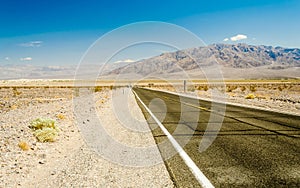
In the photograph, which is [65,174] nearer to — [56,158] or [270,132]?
[56,158]

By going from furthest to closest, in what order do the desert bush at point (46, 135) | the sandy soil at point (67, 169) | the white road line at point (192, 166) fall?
the desert bush at point (46, 135)
the sandy soil at point (67, 169)
the white road line at point (192, 166)

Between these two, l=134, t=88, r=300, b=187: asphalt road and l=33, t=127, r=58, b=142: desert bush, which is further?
l=33, t=127, r=58, b=142: desert bush

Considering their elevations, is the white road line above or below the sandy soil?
above

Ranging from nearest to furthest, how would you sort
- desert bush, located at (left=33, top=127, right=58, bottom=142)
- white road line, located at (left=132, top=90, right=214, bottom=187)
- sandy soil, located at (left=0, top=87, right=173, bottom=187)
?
1. white road line, located at (left=132, top=90, right=214, bottom=187)
2. sandy soil, located at (left=0, top=87, right=173, bottom=187)
3. desert bush, located at (left=33, top=127, right=58, bottom=142)

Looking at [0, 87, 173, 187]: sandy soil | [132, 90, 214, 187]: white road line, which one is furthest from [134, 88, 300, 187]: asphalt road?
[0, 87, 173, 187]: sandy soil

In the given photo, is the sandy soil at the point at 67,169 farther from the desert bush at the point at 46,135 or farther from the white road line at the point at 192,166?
the white road line at the point at 192,166

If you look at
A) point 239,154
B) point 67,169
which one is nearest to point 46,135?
point 67,169

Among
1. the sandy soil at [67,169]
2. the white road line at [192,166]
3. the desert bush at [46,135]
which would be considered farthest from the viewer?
the desert bush at [46,135]

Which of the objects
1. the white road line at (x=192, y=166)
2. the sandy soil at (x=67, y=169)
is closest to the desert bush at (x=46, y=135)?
the sandy soil at (x=67, y=169)

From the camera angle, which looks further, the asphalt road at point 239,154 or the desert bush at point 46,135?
the desert bush at point 46,135

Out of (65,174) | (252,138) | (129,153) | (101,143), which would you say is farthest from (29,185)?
(252,138)

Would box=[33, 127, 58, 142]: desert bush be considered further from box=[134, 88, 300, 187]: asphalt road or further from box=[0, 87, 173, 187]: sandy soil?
box=[134, 88, 300, 187]: asphalt road

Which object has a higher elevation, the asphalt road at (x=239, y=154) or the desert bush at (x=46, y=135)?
the asphalt road at (x=239, y=154)

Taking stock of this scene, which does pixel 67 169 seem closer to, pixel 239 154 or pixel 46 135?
pixel 46 135
